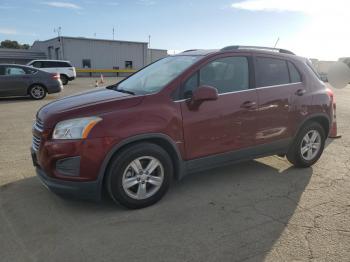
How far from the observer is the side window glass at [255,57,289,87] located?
4.56m

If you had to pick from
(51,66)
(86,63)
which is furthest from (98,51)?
(51,66)

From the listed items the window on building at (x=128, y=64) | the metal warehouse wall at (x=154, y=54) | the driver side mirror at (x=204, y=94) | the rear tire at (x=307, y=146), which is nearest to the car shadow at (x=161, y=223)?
the rear tire at (x=307, y=146)

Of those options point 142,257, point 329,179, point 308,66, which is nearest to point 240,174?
point 329,179

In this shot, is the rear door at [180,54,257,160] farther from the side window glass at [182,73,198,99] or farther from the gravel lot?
the gravel lot

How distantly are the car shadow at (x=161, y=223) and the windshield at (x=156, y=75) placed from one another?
4.54 ft

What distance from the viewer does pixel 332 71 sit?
75.9 ft

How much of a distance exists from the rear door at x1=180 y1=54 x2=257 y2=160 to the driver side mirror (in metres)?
0.13

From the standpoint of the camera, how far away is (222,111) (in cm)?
411

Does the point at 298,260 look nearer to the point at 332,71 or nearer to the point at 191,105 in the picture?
the point at 191,105

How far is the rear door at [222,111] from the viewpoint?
394cm

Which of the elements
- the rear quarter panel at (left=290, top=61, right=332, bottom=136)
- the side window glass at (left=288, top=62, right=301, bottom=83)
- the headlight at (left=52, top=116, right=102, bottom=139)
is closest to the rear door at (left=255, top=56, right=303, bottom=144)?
the side window glass at (left=288, top=62, right=301, bottom=83)

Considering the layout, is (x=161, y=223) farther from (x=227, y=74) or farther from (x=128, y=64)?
(x=128, y=64)

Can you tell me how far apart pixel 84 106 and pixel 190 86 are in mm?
1267

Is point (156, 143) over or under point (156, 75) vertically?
under
